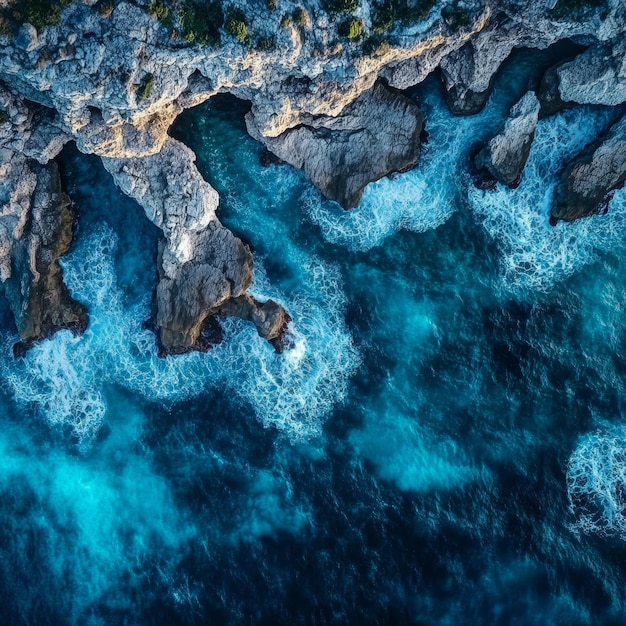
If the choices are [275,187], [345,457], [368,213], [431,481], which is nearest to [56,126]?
[275,187]

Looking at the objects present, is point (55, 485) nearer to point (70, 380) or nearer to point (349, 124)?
point (70, 380)

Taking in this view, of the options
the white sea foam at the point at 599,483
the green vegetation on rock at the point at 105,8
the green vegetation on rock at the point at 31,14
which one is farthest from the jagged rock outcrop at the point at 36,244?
the white sea foam at the point at 599,483

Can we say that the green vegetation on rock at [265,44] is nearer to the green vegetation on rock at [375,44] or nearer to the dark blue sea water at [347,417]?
the green vegetation on rock at [375,44]

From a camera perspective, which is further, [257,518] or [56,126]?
[257,518]

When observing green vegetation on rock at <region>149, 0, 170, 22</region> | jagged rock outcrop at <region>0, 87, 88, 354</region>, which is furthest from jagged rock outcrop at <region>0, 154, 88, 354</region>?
green vegetation on rock at <region>149, 0, 170, 22</region>

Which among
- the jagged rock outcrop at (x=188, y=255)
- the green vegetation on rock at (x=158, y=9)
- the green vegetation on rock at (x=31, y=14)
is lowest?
the jagged rock outcrop at (x=188, y=255)

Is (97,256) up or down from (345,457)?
up
